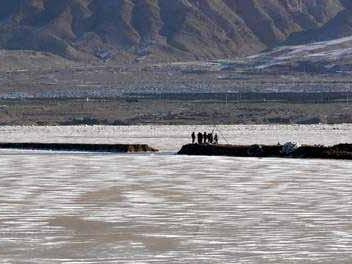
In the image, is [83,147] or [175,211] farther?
[83,147]

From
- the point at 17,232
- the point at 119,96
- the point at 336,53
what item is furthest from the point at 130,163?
A: the point at 336,53

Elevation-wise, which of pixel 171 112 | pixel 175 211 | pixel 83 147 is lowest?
pixel 175 211

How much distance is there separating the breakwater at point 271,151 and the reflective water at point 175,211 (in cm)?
207

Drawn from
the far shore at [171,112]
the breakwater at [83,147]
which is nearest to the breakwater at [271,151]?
the breakwater at [83,147]

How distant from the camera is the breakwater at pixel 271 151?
3647cm

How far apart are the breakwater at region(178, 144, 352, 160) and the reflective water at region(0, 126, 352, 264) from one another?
2075 mm

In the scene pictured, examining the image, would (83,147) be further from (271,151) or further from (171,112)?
(171,112)

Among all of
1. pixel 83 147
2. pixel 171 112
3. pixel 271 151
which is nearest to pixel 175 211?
pixel 271 151

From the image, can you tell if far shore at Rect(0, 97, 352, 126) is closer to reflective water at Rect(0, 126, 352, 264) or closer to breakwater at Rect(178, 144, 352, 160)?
breakwater at Rect(178, 144, 352, 160)

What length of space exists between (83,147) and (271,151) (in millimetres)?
6886

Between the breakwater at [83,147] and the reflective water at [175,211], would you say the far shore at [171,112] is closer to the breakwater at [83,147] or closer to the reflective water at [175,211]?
the breakwater at [83,147]

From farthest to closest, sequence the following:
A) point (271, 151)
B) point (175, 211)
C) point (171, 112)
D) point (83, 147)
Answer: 1. point (171, 112)
2. point (83, 147)
3. point (271, 151)
4. point (175, 211)

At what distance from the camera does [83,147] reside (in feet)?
139

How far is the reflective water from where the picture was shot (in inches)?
747
